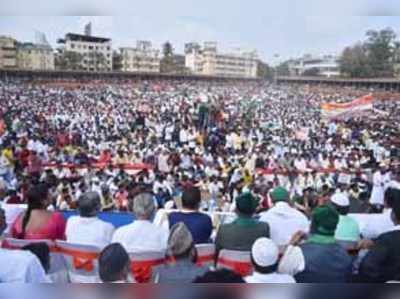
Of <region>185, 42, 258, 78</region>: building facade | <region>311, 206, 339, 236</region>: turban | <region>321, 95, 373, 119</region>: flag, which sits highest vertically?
<region>185, 42, 258, 78</region>: building facade

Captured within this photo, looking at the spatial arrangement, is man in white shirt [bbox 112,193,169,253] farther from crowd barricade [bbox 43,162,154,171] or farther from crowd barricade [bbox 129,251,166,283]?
crowd barricade [bbox 43,162,154,171]

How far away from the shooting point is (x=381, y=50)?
302 cm

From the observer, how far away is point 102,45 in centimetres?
301

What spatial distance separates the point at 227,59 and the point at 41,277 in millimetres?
1627

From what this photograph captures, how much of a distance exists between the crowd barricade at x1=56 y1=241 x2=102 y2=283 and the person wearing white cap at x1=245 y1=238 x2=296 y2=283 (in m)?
0.57

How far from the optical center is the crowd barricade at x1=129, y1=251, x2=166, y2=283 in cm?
192

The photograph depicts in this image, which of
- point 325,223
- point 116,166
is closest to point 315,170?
point 116,166

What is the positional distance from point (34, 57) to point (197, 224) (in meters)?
1.49

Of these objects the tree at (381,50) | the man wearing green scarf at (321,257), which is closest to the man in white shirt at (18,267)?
the man wearing green scarf at (321,257)

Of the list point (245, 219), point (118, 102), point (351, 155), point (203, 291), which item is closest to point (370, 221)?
point (245, 219)

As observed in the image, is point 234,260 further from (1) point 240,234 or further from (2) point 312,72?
(2) point 312,72

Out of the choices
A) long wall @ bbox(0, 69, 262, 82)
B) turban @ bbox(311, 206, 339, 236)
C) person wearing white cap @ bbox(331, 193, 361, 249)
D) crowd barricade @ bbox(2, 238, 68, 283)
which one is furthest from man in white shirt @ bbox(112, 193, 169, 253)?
long wall @ bbox(0, 69, 262, 82)

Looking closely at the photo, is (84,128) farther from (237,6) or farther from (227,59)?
(237,6)

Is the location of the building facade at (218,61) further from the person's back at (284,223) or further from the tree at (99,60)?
the person's back at (284,223)
